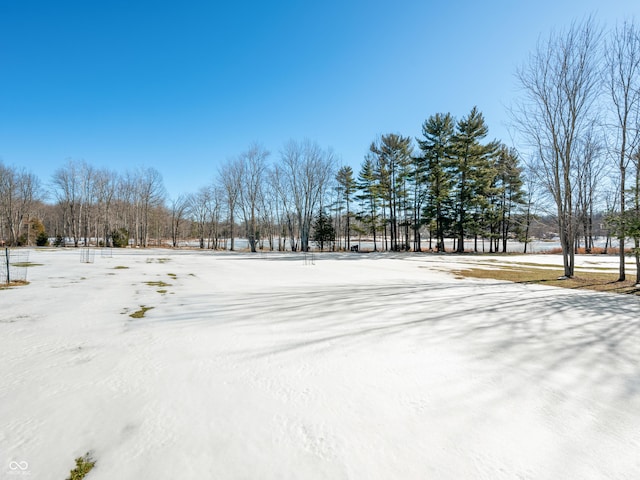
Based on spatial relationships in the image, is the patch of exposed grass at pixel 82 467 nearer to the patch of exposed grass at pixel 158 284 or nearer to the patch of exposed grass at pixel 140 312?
the patch of exposed grass at pixel 140 312

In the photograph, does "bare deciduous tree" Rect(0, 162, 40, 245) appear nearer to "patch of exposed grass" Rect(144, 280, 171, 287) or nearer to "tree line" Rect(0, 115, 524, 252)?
"tree line" Rect(0, 115, 524, 252)

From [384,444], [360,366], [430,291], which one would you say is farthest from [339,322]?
[430,291]

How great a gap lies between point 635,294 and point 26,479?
466 inches

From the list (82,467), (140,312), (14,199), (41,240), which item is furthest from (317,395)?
(14,199)

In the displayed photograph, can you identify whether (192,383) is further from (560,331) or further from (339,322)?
(560,331)

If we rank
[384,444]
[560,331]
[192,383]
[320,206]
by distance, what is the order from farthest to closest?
[320,206] < [560,331] < [192,383] < [384,444]

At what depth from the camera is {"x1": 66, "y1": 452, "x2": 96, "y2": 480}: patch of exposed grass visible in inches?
57.6

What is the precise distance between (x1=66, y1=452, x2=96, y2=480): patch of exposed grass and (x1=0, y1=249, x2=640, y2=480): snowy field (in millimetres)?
47

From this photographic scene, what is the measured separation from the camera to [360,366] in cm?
285

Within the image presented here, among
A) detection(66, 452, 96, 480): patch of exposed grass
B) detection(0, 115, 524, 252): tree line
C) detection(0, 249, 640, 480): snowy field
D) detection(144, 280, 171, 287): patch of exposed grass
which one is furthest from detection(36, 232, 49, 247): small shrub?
detection(66, 452, 96, 480): patch of exposed grass

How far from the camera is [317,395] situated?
7.55ft

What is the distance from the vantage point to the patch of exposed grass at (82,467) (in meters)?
1.46

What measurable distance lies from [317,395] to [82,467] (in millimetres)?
1524

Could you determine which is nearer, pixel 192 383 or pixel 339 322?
pixel 192 383
